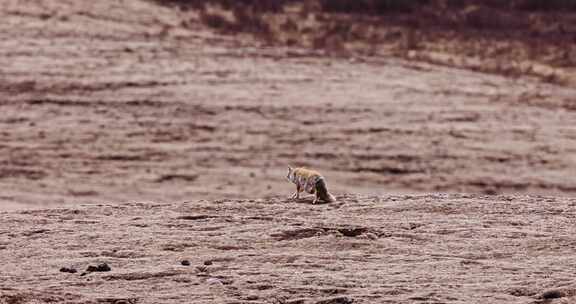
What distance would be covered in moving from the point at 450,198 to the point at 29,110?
14805mm

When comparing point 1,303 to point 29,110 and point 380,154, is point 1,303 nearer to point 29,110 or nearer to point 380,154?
point 380,154

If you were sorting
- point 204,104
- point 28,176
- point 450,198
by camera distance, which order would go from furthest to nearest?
point 204,104, point 28,176, point 450,198

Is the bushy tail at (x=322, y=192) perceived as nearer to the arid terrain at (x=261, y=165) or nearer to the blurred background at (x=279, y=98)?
the arid terrain at (x=261, y=165)

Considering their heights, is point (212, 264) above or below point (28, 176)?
above

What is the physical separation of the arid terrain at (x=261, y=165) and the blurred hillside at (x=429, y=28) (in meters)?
0.26

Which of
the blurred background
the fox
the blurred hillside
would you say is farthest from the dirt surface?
the blurred hillside

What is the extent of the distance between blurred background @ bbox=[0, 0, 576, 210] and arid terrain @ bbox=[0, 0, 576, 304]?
0.21 feet

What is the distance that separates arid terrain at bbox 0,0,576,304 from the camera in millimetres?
6320

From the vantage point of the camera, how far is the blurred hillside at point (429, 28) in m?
26.6

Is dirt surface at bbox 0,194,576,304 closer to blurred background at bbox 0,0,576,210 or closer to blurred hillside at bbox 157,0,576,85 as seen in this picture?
blurred background at bbox 0,0,576,210

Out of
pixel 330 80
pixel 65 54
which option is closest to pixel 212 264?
pixel 330 80

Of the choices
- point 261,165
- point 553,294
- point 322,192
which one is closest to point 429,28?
point 261,165

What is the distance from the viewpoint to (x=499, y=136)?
20.7 meters

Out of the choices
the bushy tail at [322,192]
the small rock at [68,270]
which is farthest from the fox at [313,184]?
the small rock at [68,270]
